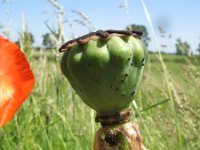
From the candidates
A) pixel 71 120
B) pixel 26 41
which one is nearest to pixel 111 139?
pixel 26 41

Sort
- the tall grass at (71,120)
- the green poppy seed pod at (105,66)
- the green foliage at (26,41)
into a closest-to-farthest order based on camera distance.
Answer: the green poppy seed pod at (105,66) → the tall grass at (71,120) → the green foliage at (26,41)

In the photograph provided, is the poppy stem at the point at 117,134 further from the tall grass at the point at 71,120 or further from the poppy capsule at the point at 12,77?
the tall grass at the point at 71,120

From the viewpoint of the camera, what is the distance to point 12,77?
20.4 inches

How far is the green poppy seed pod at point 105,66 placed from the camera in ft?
1.52

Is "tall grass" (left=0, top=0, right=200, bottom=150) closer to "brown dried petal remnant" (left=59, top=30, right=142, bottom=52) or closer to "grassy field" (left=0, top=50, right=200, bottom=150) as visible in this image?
"grassy field" (left=0, top=50, right=200, bottom=150)

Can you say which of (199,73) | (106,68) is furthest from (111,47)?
(199,73)

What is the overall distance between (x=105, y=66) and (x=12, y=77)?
108 millimetres

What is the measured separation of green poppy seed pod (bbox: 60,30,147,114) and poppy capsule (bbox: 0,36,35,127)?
0.15 feet

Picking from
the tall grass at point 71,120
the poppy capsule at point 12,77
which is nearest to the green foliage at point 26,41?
the tall grass at point 71,120

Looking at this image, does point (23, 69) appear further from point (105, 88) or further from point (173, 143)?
point (173, 143)

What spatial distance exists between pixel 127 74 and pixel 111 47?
4 centimetres

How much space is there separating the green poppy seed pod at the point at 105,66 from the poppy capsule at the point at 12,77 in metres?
0.04

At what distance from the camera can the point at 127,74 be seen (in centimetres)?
50

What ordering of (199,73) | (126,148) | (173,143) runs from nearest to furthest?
(126,148) < (199,73) < (173,143)
